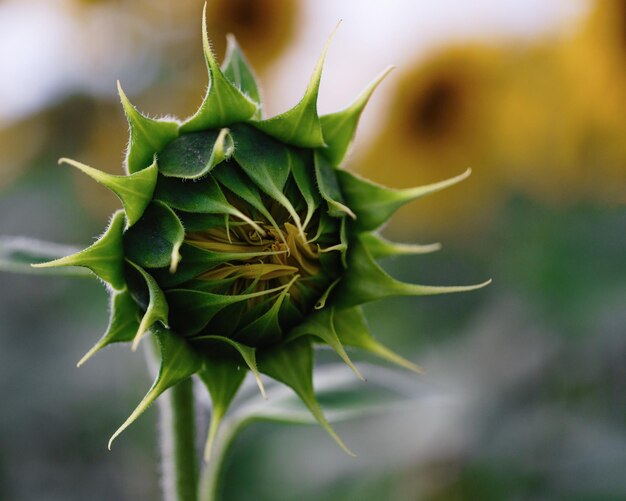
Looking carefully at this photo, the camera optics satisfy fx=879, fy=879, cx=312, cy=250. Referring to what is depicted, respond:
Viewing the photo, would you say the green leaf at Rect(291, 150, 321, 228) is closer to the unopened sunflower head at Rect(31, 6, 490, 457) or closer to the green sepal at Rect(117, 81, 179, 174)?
the unopened sunflower head at Rect(31, 6, 490, 457)

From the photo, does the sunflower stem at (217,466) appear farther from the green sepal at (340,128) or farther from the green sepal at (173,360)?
the green sepal at (340,128)

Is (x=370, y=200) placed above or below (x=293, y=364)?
above

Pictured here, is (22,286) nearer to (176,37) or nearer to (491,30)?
(176,37)

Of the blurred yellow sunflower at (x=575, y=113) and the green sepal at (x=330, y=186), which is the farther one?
the blurred yellow sunflower at (x=575, y=113)

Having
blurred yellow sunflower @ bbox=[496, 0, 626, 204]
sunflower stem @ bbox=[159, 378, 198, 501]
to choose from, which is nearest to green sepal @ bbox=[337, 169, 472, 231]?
sunflower stem @ bbox=[159, 378, 198, 501]

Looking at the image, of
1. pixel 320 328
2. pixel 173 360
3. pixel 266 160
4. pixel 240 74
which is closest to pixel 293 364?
pixel 320 328

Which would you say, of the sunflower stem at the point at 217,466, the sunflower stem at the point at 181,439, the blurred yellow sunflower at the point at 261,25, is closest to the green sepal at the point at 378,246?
the sunflower stem at the point at 181,439

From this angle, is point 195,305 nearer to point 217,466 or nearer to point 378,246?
point 378,246
